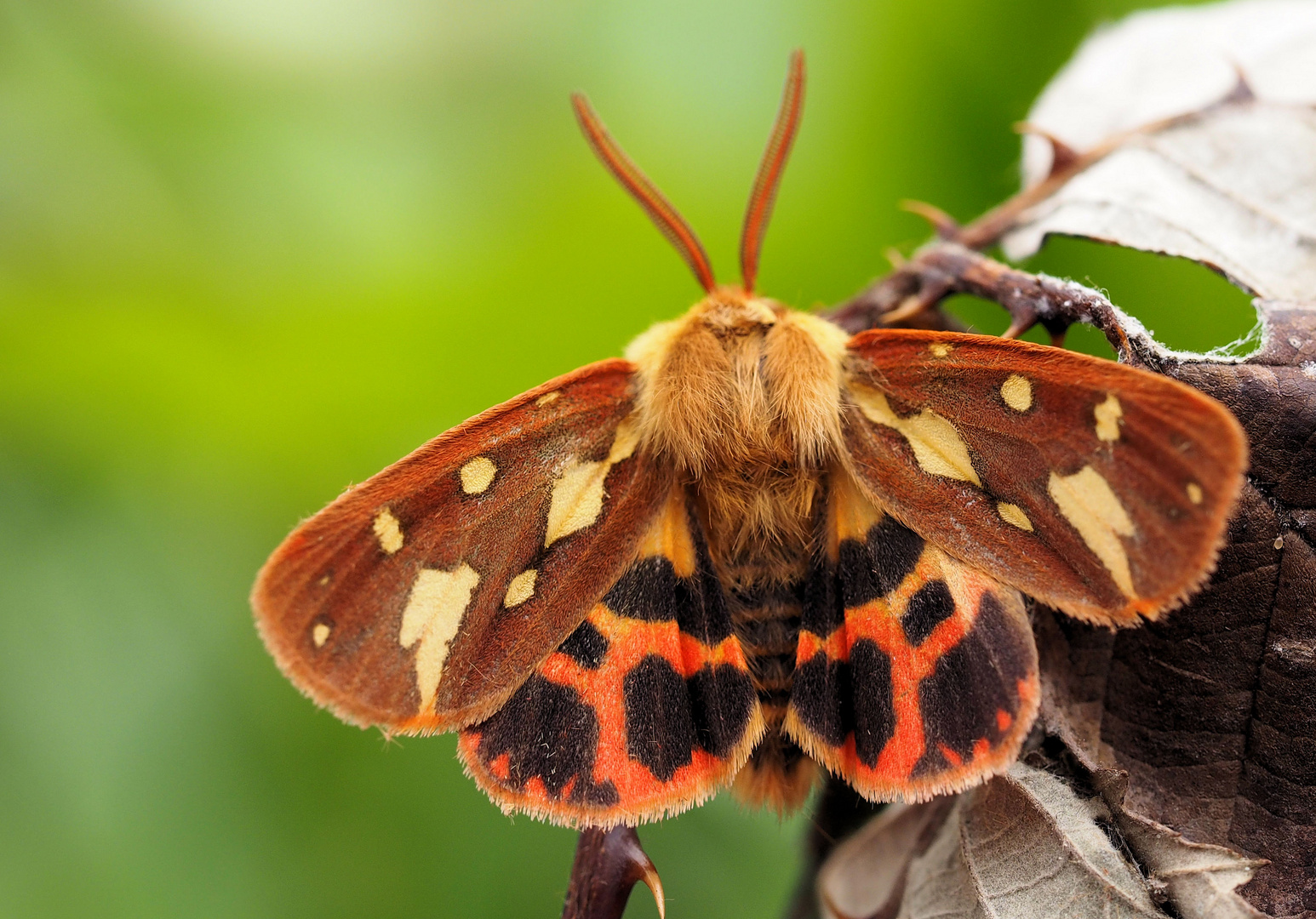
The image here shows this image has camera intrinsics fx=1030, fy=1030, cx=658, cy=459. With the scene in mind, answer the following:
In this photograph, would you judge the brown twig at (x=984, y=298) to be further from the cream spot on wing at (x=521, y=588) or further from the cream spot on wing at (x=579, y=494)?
the cream spot on wing at (x=521, y=588)

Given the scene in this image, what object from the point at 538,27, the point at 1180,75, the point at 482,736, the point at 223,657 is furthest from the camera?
the point at 538,27

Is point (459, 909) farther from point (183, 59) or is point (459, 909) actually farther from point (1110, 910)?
point (183, 59)

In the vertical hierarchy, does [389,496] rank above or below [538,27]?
below

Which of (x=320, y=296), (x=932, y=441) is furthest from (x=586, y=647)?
(x=320, y=296)

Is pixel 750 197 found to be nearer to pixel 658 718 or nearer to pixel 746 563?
pixel 746 563

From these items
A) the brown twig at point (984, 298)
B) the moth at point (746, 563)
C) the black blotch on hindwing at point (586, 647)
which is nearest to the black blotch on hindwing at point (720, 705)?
the moth at point (746, 563)

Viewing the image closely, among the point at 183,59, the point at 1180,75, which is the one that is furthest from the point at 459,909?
the point at 1180,75
